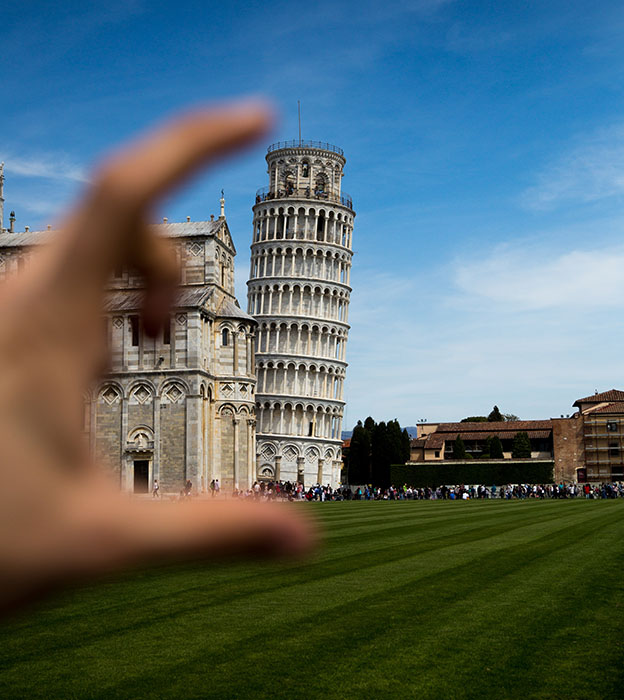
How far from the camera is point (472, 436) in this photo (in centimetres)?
12238

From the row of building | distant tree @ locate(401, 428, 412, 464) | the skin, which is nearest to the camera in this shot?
the skin

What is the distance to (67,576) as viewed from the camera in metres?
1.40

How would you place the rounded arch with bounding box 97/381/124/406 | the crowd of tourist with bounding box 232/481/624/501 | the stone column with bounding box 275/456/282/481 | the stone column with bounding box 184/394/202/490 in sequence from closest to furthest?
the rounded arch with bounding box 97/381/124/406 → the stone column with bounding box 184/394/202/490 → the crowd of tourist with bounding box 232/481/624/501 → the stone column with bounding box 275/456/282/481

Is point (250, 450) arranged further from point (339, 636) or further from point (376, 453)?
point (339, 636)

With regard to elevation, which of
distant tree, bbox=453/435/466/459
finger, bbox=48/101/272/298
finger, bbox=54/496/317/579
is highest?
finger, bbox=48/101/272/298

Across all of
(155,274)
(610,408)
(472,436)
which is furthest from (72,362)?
(472,436)

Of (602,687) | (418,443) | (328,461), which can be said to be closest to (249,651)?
(602,687)

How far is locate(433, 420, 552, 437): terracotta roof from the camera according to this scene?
12121 centimetres

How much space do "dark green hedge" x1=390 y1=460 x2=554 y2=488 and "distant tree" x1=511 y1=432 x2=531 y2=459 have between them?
1739 centimetres

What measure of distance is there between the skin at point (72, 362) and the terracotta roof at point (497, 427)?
122m

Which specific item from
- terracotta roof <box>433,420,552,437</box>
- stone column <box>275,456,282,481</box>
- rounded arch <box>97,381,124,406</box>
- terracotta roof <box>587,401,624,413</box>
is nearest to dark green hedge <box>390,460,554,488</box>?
stone column <box>275,456,282,481</box>

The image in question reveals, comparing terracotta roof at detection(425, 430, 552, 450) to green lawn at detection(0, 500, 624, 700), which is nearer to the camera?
green lawn at detection(0, 500, 624, 700)

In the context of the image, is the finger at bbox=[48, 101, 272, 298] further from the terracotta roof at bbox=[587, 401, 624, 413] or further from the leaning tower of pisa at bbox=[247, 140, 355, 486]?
the terracotta roof at bbox=[587, 401, 624, 413]

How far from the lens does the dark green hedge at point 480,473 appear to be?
90.8 m
